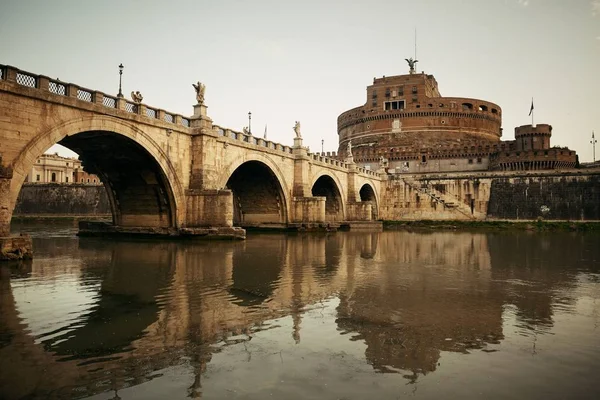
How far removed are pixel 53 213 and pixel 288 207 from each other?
1647 inches

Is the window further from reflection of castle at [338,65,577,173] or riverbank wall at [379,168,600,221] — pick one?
riverbank wall at [379,168,600,221]

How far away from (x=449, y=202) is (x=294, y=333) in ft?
176

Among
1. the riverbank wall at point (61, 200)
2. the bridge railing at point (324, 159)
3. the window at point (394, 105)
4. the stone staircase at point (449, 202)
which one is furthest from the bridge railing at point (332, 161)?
the riverbank wall at point (61, 200)

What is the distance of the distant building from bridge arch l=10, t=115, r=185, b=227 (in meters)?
58.5

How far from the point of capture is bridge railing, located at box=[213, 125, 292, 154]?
28578mm

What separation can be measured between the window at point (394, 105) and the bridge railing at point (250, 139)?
5234 centimetres

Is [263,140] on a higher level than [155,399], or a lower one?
higher

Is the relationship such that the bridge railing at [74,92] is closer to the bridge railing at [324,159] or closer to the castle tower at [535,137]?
the bridge railing at [324,159]

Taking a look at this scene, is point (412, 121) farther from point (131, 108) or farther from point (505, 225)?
point (131, 108)

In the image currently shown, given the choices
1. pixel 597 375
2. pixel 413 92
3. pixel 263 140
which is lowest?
pixel 597 375

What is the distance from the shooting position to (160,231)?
84.5ft

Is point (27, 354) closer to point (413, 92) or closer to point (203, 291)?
point (203, 291)

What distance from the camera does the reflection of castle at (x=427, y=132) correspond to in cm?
6856

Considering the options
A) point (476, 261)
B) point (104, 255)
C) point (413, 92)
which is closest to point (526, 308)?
point (476, 261)
